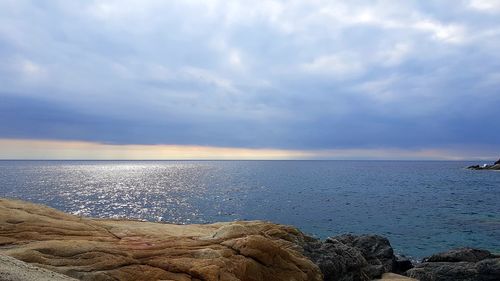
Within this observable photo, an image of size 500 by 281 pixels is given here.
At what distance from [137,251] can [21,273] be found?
172 inches

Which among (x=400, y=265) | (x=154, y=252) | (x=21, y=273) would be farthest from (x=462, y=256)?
(x=21, y=273)

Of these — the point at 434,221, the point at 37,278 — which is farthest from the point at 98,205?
the point at 37,278

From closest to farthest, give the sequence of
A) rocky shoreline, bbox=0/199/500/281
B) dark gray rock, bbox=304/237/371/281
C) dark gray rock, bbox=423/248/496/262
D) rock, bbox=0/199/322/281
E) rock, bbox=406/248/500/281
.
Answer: rocky shoreline, bbox=0/199/500/281 < rock, bbox=0/199/322/281 < dark gray rock, bbox=304/237/371/281 < rock, bbox=406/248/500/281 < dark gray rock, bbox=423/248/496/262

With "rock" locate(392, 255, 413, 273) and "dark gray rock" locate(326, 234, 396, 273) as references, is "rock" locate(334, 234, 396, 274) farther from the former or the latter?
"rock" locate(392, 255, 413, 273)

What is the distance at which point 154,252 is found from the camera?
12680 mm

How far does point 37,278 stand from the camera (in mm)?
8484

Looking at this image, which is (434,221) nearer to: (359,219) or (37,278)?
(359,219)

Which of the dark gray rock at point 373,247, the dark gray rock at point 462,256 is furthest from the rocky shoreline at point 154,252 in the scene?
the dark gray rock at point 462,256

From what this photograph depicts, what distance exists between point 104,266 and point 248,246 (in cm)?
534

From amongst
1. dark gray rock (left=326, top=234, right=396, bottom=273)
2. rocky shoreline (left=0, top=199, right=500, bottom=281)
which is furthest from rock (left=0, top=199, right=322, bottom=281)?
dark gray rock (left=326, top=234, right=396, bottom=273)

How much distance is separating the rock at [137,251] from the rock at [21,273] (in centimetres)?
120

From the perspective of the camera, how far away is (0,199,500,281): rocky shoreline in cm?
1085

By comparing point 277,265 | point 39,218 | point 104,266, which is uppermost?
point 39,218

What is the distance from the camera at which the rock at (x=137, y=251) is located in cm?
1107
